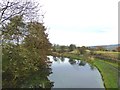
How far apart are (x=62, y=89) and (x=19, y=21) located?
46.2 ft

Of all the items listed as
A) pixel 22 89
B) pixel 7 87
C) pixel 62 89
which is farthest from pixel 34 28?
pixel 62 89

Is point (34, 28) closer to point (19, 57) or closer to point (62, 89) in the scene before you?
point (19, 57)

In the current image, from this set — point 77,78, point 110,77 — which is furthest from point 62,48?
point 110,77

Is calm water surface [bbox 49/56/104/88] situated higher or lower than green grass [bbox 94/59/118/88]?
lower

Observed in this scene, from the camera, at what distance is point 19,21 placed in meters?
17.2

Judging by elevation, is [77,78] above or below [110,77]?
below

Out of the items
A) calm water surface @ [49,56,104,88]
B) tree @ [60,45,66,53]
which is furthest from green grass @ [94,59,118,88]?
tree @ [60,45,66,53]

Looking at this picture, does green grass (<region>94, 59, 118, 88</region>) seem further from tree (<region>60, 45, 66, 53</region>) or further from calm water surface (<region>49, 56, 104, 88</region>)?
tree (<region>60, 45, 66, 53</region>)

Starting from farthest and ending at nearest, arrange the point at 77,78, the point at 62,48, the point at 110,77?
the point at 62,48 < the point at 77,78 < the point at 110,77

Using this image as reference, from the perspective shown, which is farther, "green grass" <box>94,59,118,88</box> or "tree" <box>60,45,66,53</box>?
"tree" <box>60,45,66,53</box>

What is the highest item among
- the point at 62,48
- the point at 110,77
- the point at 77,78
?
the point at 62,48

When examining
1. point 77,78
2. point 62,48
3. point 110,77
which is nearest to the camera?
point 110,77

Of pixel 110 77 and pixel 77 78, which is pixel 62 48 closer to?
pixel 77 78

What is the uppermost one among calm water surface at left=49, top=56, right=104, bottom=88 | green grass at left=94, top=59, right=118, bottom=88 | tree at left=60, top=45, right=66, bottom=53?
tree at left=60, top=45, right=66, bottom=53
